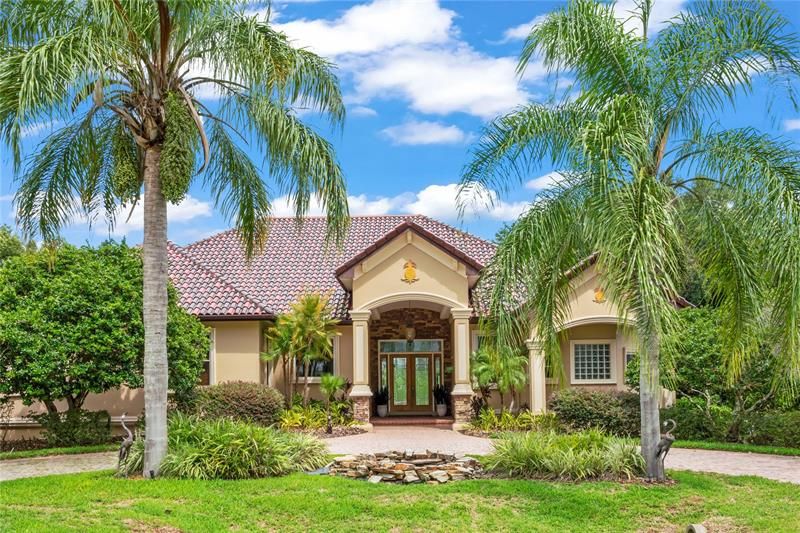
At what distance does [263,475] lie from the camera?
13.0 m

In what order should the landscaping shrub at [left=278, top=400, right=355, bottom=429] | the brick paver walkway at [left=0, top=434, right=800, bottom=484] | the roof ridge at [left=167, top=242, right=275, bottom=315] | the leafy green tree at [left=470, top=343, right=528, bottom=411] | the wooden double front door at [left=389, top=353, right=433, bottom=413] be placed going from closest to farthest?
1. the brick paver walkway at [left=0, top=434, right=800, bottom=484]
2. the leafy green tree at [left=470, top=343, right=528, bottom=411]
3. the landscaping shrub at [left=278, top=400, right=355, bottom=429]
4. the roof ridge at [left=167, top=242, right=275, bottom=315]
5. the wooden double front door at [left=389, top=353, right=433, bottom=413]

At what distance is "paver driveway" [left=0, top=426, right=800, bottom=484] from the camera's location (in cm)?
1417

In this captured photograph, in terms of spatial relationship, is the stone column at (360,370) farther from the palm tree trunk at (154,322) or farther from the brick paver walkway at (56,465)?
the palm tree trunk at (154,322)

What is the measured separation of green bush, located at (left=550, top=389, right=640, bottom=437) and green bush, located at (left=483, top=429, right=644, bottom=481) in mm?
5144

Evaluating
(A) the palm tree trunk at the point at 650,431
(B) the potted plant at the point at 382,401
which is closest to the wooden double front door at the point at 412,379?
(B) the potted plant at the point at 382,401

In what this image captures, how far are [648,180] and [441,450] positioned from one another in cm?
840

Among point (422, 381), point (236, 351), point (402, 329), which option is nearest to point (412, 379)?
point (422, 381)

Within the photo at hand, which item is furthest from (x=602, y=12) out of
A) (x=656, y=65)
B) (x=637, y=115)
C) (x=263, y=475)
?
(x=263, y=475)

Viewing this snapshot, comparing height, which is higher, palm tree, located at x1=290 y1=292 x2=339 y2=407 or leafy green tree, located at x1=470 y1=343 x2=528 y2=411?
palm tree, located at x1=290 y1=292 x2=339 y2=407

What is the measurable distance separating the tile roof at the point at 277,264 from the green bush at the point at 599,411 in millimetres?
4944

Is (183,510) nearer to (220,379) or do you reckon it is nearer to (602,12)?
(602,12)

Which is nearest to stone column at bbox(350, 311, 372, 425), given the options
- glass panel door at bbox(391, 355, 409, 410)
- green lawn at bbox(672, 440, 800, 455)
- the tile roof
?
the tile roof

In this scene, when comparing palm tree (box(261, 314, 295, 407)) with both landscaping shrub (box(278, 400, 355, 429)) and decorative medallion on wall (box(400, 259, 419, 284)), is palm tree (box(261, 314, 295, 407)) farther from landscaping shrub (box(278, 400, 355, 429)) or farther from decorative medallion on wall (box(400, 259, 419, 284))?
decorative medallion on wall (box(400, 259, 419, 284))

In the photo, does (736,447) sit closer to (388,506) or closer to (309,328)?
(388,506)
